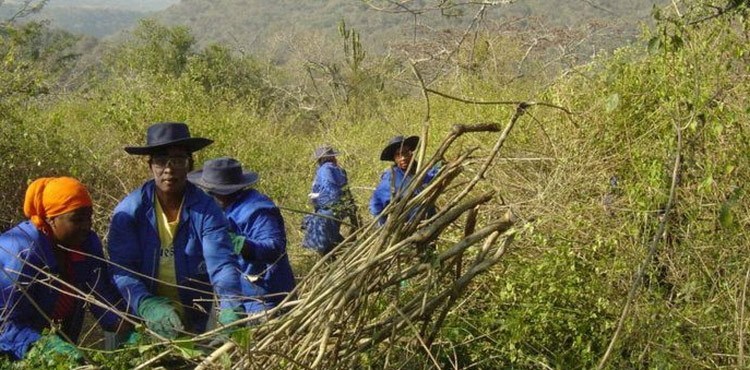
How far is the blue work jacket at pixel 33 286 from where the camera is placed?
3105mm

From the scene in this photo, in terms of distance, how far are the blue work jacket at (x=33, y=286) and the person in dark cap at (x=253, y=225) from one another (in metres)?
0.71

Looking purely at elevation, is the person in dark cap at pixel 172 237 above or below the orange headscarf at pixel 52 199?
below

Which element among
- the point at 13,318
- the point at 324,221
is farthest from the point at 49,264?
the point at 324,221

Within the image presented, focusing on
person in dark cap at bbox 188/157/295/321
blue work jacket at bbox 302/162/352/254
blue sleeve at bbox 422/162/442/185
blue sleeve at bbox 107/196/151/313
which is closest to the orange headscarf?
blue sleeve at bbox 107/196/151/313

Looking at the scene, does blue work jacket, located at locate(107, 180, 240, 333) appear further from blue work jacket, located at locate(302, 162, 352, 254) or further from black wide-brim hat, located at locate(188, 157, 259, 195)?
blue work jacket, located at locate(302, 162, 352, 254)

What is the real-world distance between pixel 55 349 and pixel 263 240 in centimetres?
175

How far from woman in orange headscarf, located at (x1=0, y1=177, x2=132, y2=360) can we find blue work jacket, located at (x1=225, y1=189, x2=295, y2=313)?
848mm

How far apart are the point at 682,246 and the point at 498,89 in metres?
8.73

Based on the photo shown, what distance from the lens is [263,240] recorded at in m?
4.34

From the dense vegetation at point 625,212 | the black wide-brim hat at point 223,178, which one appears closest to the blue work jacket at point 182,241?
the dense vegetation at point 625,212

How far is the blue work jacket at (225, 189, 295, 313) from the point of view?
4285 mm

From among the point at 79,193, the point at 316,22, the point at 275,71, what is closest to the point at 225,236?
the point at 79,193

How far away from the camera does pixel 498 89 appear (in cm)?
1261

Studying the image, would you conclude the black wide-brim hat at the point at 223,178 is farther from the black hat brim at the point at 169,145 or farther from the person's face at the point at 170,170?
the person's face at the point at 170,170
